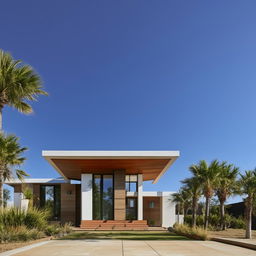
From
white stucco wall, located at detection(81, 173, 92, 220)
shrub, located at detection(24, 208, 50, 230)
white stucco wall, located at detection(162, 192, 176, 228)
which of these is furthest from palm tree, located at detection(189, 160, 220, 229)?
shrub, located at detection(24, 208, 50, 230)

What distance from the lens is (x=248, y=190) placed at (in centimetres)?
1873

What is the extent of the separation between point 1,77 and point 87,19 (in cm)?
605

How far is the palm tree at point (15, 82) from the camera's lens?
52.4 ft

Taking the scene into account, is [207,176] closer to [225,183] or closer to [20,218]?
[225,183]

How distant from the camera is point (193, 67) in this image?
20469mm

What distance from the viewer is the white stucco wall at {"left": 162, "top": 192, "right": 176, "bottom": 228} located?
36747mm

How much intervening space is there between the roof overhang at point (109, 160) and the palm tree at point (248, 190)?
5760 millimetres

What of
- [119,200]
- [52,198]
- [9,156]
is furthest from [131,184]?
[9,156]

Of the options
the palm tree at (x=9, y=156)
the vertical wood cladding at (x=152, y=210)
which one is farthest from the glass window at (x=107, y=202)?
the palm tree at (x=9, y=156)

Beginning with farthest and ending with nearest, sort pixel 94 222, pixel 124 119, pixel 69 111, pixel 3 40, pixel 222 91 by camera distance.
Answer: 1. pixel 124 119
2. pixel 69 111
3. pixel 94 222
4. pixel 222 91
5. pixel 3 40

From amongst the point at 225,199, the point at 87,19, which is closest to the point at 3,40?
the point at 87,19

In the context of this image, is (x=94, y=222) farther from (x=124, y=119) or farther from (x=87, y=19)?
(x=87, y=19)

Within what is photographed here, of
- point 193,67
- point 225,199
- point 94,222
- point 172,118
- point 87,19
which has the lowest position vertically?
point 94,222

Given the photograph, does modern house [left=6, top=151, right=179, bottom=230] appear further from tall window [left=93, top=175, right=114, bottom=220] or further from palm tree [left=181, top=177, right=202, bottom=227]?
palm tree [left=181, top=177, right=202, bottom=227]
